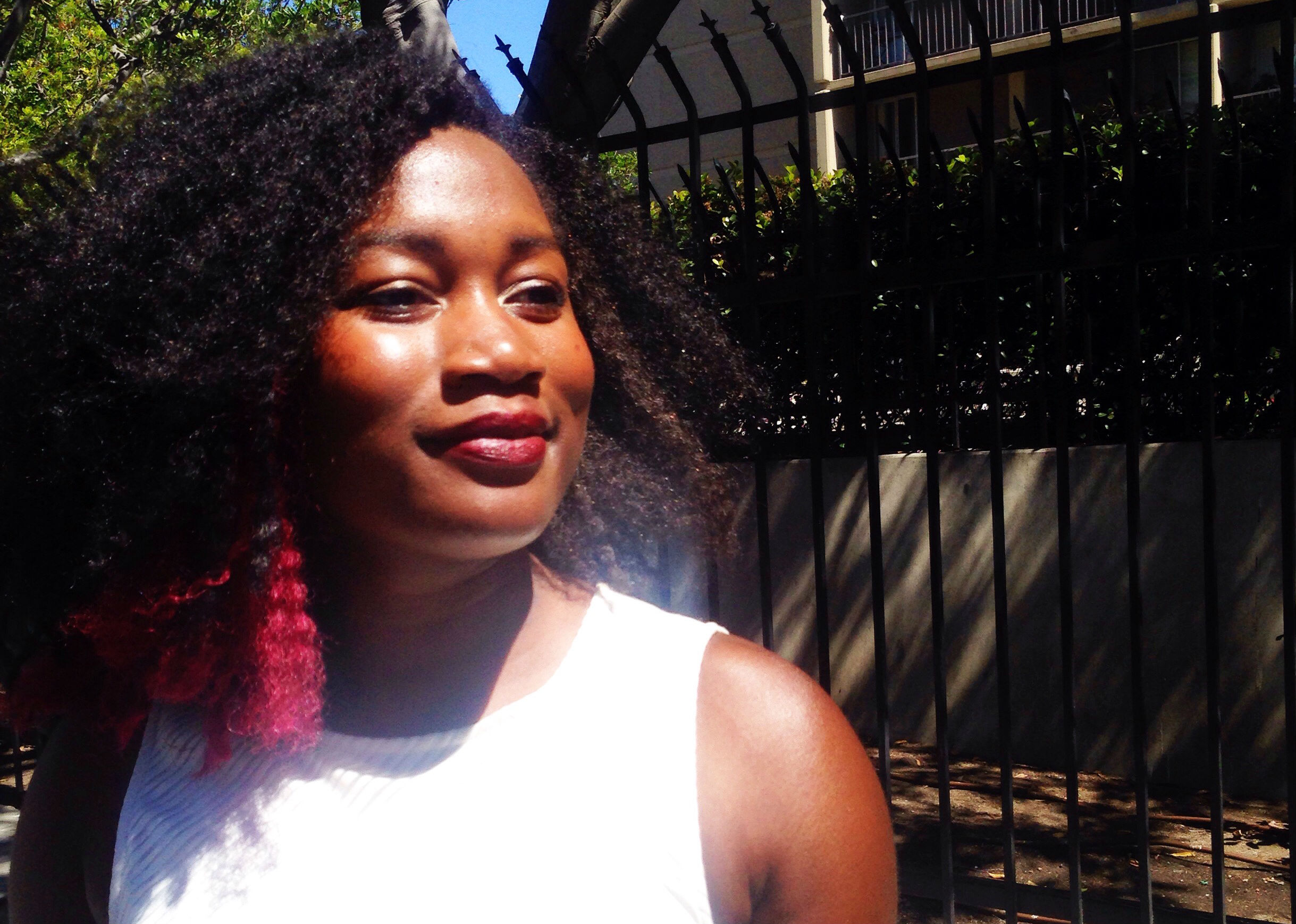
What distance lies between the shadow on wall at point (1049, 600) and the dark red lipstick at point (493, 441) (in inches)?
136

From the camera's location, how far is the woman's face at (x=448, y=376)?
1.30 m

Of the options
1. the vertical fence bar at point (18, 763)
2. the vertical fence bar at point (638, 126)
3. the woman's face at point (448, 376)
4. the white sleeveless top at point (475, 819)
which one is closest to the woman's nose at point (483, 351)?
the woman's face at point (448, 376)

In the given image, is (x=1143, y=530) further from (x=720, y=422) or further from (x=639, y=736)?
(x=639, y=736)

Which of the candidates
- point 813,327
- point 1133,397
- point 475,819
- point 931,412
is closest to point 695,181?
point 813,327

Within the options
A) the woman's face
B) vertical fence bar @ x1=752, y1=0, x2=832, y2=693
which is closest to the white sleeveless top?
the woman's face

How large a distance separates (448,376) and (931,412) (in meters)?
1.85

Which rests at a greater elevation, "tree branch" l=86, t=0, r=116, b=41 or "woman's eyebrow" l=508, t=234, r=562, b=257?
"tree branch" l=86, t=0, r=116, b=41

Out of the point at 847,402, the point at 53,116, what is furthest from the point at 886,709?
the point at 53,116

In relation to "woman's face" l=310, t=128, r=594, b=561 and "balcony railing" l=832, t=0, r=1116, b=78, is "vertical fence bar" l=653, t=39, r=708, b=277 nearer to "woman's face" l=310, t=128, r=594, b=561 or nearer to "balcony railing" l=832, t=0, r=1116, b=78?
"woman's face" l=310, t=128, r=594, b=561

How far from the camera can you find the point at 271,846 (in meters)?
1.38

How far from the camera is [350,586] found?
5.00ft

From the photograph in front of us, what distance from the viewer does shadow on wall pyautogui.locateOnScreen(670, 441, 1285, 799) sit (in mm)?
5340

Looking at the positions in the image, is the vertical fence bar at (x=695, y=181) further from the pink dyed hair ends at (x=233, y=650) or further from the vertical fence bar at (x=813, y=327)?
the pink dyed hair ends at (x=233, y=650)

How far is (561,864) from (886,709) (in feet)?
5.72
